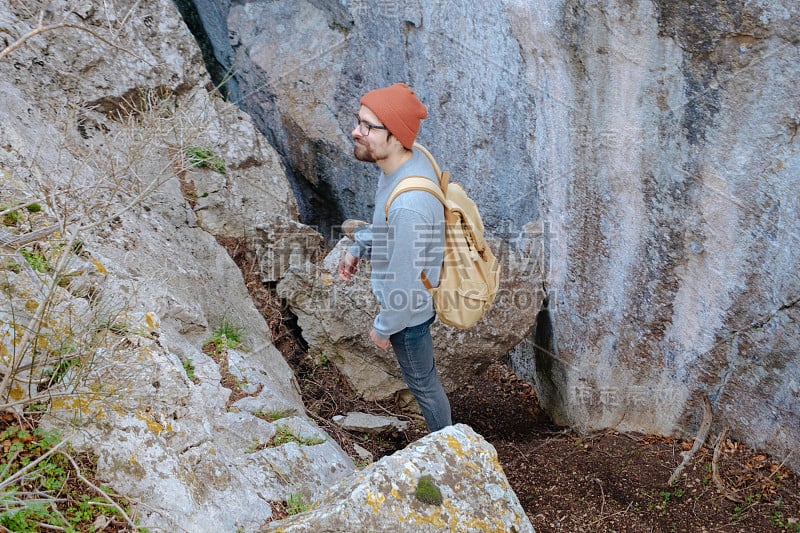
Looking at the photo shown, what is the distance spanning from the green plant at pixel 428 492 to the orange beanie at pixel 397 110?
150cm

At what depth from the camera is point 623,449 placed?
4098 millimetres

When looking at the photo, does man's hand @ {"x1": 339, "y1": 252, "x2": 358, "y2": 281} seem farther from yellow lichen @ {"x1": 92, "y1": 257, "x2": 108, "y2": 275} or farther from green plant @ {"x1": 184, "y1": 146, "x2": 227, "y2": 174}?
green plant @ {"x1": 184, "y1": 146, "x2": 227, "y2": 174}

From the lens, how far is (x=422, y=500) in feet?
7.74

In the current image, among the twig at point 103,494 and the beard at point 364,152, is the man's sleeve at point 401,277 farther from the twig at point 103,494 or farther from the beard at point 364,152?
the twig at point 103,494

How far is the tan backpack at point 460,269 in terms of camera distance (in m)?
3.17

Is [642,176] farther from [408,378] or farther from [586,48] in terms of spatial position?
[408,378]

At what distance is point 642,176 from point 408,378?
5.86 ft

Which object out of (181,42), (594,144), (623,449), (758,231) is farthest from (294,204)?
(758,231)

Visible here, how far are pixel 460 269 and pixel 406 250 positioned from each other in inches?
16.0

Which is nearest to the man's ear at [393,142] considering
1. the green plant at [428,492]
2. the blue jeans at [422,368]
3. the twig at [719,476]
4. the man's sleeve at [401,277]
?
the man's sleeve at [401,277]

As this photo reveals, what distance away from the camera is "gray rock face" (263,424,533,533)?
2.26 meters

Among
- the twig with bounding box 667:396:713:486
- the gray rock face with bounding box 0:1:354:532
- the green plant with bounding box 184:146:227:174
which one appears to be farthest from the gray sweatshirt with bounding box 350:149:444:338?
the green plant with bounding box 184:146:227:174

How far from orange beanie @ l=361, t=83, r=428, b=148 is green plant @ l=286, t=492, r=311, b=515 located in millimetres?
1660

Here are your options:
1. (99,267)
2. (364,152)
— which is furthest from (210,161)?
(364,152)
